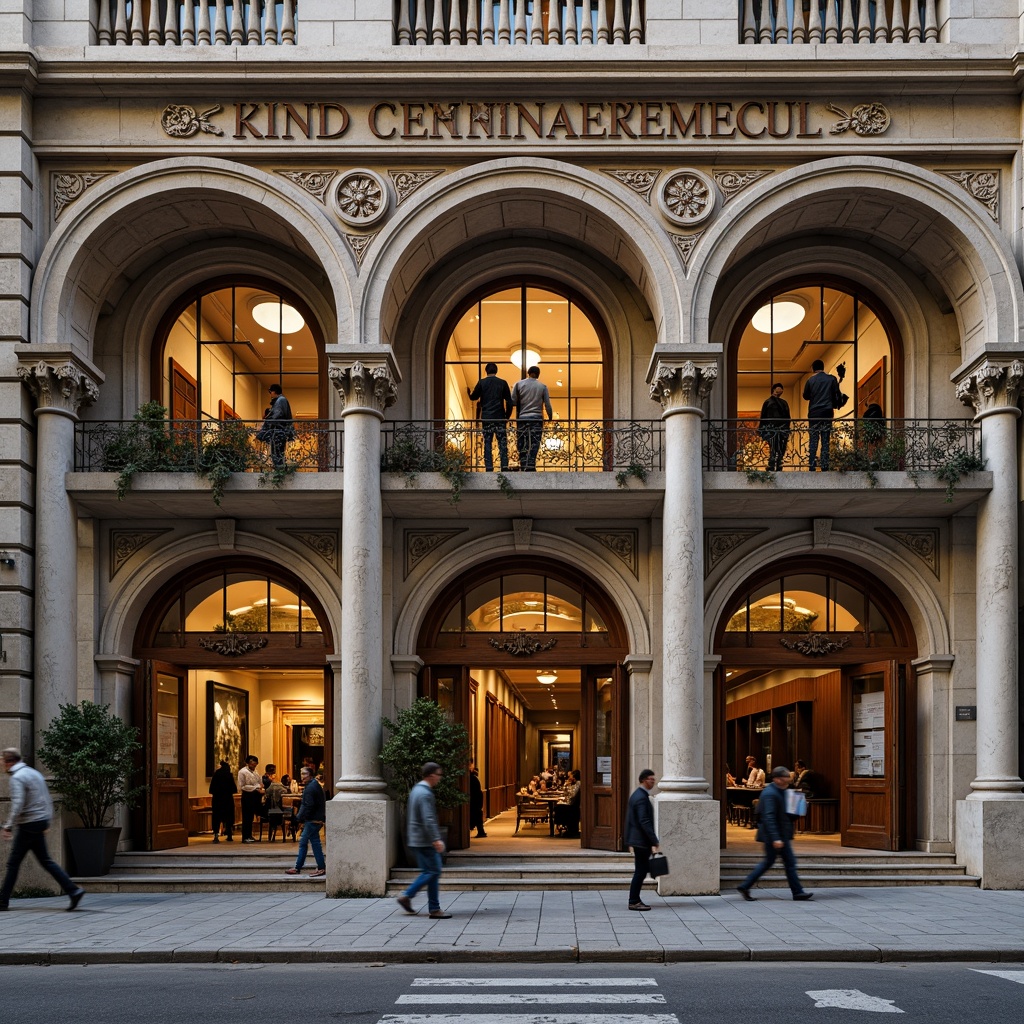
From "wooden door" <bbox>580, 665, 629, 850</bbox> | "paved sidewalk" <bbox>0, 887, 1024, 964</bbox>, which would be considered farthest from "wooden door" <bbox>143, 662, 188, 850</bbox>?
"wooden door" <bbox>580, 665, 629, 850</bbox>

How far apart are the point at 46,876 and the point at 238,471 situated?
6153 millimetres

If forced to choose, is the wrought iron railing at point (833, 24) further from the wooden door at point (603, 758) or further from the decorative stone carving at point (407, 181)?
the wooden door at point (603, 758)

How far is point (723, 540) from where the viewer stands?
1820 centimetres

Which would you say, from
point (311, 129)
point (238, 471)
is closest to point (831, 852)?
point (238, 471)

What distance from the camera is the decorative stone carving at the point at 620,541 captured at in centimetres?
1823

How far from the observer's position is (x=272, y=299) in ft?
63.0

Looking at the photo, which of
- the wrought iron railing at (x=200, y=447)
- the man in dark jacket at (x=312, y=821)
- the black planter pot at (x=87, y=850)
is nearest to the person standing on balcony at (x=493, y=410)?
the wrought iron railing at (x=200, y=447)

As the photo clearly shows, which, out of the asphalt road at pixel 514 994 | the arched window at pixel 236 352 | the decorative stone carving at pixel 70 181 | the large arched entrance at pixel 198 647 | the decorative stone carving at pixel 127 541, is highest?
the decorative stone carving at pixel 70 181

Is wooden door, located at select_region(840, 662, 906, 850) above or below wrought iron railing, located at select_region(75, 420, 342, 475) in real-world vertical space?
below

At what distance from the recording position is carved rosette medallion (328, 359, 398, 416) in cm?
1664

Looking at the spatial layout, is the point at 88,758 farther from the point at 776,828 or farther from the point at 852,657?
the point at 852,657

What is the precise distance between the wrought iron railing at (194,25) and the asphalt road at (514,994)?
13107 mm

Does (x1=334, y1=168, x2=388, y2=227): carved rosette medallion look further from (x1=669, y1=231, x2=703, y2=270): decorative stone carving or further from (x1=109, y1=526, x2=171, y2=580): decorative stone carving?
(x1=109, y1=526, x2=171, y2=580): decorative stone carving

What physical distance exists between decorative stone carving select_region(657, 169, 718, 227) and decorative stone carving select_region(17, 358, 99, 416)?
8.79 m
